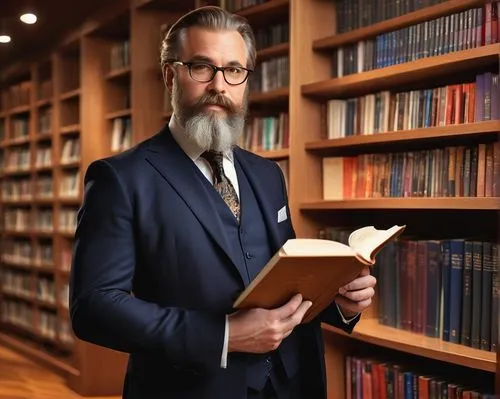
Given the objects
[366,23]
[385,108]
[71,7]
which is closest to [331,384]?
[385,108]

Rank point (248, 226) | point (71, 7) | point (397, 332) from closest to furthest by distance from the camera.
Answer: point (248, 226), point (397, 332), point (71, 7)

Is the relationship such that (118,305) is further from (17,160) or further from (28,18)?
(17,160)

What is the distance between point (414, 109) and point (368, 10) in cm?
53

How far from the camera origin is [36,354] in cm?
616

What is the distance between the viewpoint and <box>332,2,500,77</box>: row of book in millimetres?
2500

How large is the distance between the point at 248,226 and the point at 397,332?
4.55 ft

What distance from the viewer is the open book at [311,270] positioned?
1.25m

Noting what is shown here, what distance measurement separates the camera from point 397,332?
2814 millimetres

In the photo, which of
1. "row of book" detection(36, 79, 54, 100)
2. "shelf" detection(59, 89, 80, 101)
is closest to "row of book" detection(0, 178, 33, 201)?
"row of book" detection(36, 79, 54, 100)

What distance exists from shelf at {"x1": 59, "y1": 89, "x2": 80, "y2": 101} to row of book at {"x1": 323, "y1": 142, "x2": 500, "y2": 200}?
9.61ft

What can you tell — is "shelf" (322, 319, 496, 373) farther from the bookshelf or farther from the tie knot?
the tie knot

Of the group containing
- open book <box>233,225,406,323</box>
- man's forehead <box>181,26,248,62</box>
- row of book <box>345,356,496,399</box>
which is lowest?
row of book <box>345,356,496,399</box>

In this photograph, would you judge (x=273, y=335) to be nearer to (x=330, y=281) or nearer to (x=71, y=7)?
(x=330, y=281)

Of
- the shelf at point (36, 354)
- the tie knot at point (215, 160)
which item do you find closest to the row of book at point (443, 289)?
the tie knot at point (215, 160)
